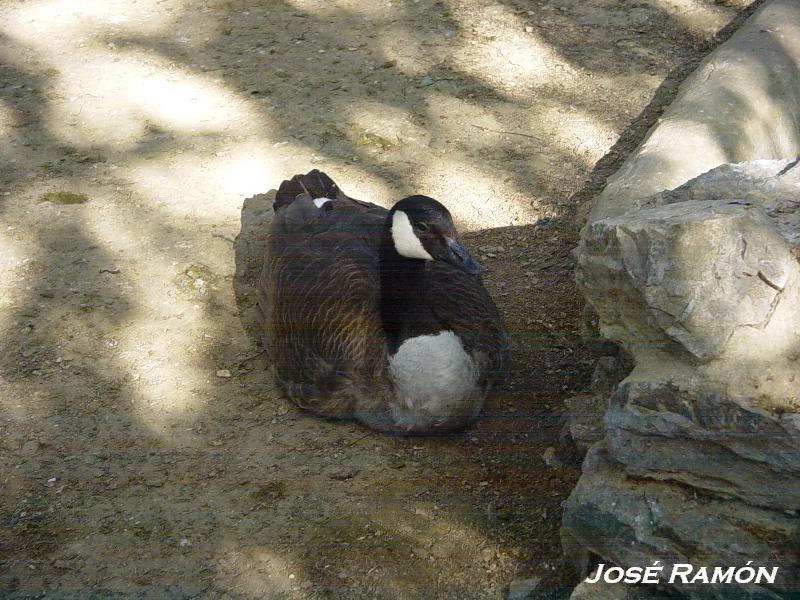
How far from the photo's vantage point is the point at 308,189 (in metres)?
4.95

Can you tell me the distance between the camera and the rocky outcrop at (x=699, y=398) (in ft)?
8.22

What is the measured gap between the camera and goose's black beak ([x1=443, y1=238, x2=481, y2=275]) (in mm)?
3752

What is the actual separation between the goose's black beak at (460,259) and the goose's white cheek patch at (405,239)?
13cm

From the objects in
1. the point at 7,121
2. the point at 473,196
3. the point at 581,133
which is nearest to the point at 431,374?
the point at 473,196

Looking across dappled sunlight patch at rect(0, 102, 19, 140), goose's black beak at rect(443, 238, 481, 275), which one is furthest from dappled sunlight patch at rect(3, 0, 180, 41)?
goose's black beak at rect(443, 238, 481, 275)

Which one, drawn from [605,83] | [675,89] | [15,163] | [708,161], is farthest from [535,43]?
[15,163]

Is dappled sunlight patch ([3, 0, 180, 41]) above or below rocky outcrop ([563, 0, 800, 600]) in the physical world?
below

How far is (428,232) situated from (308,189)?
1.27 m

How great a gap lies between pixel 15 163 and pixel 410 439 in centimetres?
343

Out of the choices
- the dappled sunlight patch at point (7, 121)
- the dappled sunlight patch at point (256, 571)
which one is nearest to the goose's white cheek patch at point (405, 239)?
the dappled sunlight patch at point (256, 571)

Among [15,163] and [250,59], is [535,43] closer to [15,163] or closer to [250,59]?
[250,59]

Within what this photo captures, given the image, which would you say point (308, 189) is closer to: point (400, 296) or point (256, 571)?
point (400, 296)

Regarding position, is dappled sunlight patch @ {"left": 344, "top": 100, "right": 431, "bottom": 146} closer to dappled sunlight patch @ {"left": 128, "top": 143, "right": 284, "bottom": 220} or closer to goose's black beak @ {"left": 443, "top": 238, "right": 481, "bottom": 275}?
dappled sunlight patch @ {"left": 128, "top": 143, "right": 284, "bottom": 220}

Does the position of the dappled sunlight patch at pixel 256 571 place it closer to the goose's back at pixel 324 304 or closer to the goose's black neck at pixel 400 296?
the goose's back at pixel 324 304
